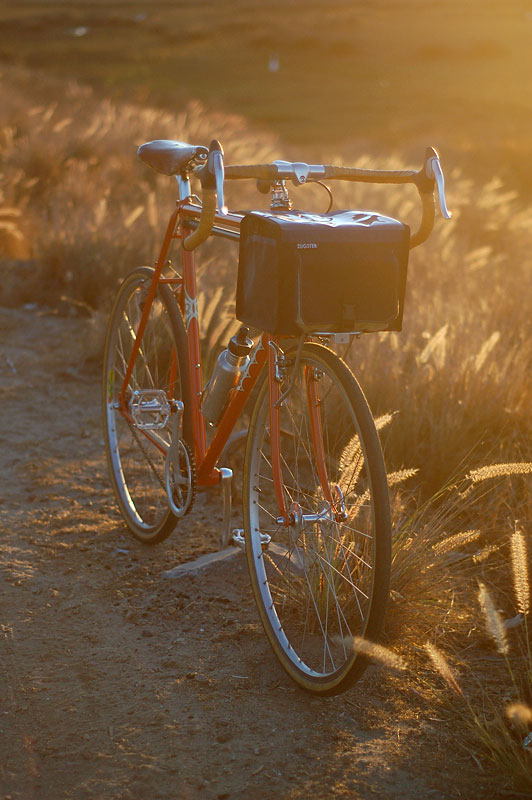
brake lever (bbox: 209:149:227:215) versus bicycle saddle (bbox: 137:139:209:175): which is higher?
brake lever (bbox: 209:149:227:215)

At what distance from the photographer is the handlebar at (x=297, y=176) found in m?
2.42

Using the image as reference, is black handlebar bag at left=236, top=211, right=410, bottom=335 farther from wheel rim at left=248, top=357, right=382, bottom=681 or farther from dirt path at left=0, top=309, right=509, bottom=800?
dirt path at left=0, top=309, right=509, bottom=800

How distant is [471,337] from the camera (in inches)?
200

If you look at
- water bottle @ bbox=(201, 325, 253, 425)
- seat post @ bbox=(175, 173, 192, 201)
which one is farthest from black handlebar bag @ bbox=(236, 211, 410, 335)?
seat post @ bbox=(175, 173, 192, 201)

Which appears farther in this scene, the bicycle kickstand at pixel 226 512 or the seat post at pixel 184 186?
the bicycle kickstand at pixel 226 512

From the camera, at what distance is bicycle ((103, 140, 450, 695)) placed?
2.49 meters

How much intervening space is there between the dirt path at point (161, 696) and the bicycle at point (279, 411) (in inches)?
5.8

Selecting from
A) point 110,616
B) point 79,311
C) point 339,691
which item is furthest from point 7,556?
point 79,311

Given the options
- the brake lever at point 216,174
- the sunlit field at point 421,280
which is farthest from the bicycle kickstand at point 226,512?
the brake lever at point 216,174

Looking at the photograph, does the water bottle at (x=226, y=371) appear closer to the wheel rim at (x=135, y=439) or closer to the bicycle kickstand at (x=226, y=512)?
the bicycle kickstand at (x=226, y=512)

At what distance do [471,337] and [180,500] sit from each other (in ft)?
7.54

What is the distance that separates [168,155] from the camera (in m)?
3.24

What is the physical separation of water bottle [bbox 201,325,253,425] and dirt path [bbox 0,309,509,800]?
783mm

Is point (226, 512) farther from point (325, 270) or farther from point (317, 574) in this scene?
point (325, 270)
